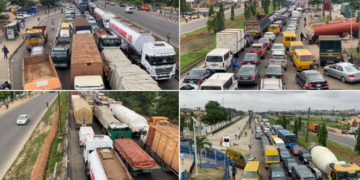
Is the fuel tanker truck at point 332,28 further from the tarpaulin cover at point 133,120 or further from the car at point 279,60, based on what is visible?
the tarpaulin cover at point 133,120

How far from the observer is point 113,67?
61.5 feet

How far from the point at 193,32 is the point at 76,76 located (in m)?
24.3

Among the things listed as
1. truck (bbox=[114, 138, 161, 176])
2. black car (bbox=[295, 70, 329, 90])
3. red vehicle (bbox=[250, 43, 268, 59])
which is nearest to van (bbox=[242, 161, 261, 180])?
truck (bbox=[114, 138, 161, 176])

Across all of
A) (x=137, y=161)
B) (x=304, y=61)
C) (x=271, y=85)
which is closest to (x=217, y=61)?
(x=304, y=61)

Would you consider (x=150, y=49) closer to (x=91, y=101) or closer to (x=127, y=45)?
(x=127, y=45)

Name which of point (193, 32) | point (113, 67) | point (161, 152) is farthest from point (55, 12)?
point (161, 152)

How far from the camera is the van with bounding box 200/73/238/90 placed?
51.3 feet

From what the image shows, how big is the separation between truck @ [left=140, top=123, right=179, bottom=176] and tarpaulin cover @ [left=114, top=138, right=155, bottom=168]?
896 mm

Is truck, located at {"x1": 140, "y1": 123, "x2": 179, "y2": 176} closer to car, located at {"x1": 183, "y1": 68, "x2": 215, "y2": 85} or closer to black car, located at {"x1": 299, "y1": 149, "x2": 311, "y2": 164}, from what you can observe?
car, located at {"x1": 183, "y1": 68, "x2": 215, "y2": 85}

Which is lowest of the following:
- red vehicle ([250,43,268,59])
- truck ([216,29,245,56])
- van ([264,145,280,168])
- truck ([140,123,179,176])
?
van ([264,145,280,168])

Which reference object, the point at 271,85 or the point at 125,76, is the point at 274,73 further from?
the point at 125,76

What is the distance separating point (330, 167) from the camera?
48.2 ft

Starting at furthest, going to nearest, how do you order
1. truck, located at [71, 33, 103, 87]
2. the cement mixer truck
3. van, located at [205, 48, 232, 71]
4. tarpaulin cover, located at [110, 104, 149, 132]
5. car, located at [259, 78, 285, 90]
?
1. tarpaulin cover, located at [110, 104, 149, 132]
2. van, located at [205, 48, 232, 71]
3. truck, located at [71, 33, 103, 87]
4. car, located at [259, 78, 285, 90]
5. the cement mixer truck

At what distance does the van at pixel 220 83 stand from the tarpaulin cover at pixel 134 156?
3.74 m
